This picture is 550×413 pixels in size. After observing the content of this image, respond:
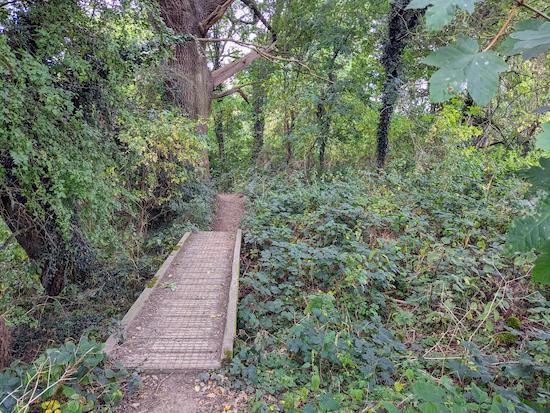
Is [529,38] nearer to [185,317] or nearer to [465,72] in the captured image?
[465,72]

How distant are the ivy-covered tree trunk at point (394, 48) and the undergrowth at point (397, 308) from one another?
111 inches

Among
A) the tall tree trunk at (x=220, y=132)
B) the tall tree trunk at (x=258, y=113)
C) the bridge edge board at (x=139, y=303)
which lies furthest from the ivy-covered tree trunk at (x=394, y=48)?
the tall tree trunk at (x=220, y=132)

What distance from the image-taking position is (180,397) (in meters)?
3.38

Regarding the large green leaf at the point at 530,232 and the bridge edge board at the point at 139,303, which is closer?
the large green leaf at the point at 530,232

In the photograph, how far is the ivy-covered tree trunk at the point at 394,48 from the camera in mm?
9133

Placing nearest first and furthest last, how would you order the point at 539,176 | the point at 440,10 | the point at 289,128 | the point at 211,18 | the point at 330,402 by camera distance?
the point at 440,10 → the point at 539,176 → the point at 330,402 → the point at 211,18 → the point at 289,128

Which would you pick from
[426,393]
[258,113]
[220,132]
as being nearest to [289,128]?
[258,113]

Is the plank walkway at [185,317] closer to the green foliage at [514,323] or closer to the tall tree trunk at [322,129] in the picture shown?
the green foliage at [514,323]

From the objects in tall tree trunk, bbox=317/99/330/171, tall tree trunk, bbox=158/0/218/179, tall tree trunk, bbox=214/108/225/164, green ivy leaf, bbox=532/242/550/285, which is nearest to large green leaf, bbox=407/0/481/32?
green ivy leaf, bbox=532/242/550/285

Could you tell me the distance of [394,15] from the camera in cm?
912

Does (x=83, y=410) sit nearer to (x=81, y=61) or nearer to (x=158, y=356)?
(x=158, y=356)

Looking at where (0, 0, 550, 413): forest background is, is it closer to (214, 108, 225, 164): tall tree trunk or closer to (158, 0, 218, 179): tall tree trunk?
(158, 0, 218, 179): tall tree trunk

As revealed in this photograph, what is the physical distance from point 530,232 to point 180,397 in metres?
3.59

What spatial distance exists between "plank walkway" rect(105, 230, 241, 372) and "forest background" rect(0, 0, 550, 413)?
0.90 ft
